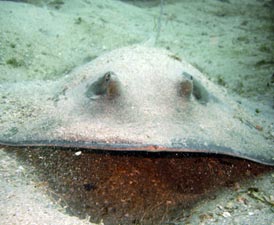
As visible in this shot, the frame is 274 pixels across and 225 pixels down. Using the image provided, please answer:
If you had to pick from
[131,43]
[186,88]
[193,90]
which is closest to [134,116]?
[186,88]

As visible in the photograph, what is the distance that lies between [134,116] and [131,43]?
4.42 metres

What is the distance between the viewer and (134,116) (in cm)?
226

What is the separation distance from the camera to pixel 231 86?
511cm

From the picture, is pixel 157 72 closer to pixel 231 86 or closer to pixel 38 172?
pixel 38 172

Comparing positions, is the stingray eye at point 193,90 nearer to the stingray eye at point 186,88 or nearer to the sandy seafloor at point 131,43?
the stingray eye at point 186,88

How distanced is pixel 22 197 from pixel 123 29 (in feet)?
18.2

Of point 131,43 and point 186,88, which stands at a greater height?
point 186,88

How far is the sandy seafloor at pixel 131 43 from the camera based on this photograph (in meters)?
2.29

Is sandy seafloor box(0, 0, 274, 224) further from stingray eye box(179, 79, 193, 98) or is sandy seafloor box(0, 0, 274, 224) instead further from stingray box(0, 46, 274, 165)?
stingray eye box(179, 79, 193, 98)

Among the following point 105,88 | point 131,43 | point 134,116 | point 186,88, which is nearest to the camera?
point 134,116

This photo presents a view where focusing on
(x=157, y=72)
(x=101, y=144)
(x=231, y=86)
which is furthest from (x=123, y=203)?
(x=231, y=86)

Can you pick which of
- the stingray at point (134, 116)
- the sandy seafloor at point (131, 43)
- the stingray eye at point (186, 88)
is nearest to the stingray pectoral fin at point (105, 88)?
the stingray at point (134, 116)

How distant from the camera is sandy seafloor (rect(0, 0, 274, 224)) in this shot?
7.52 feet

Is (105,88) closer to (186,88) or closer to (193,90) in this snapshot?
(186,88)
